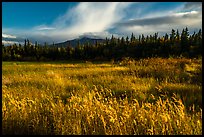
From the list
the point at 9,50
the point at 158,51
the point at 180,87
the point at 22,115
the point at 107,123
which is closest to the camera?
the point at 107,123

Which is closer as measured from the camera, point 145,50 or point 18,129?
point 18,129

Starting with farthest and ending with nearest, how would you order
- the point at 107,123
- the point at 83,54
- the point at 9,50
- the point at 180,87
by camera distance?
the point at 9,50
the point at 83,54
the point at 180,87
the point at 107,123

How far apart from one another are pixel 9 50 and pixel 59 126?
10096cm

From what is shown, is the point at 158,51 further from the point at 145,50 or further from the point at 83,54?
the point at 83,54

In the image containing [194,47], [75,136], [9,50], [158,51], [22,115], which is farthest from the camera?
[9,50]

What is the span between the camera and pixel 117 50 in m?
86.5

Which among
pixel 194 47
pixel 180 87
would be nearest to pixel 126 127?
pixel 180 87

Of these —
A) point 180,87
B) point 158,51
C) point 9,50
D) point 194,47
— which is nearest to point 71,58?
point 9,50

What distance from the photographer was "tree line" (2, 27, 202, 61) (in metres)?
70.9

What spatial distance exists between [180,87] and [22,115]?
200 inches

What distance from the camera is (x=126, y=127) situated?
430 centimetres

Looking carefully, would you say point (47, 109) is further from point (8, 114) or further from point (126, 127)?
point (126, 127)

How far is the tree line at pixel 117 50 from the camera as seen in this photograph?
70.9 metres

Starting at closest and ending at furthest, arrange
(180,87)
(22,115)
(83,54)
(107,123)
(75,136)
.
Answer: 1. (75,136)
2. (107,123)
3. (22,115)
4. (180,87)
5. (83,54)
